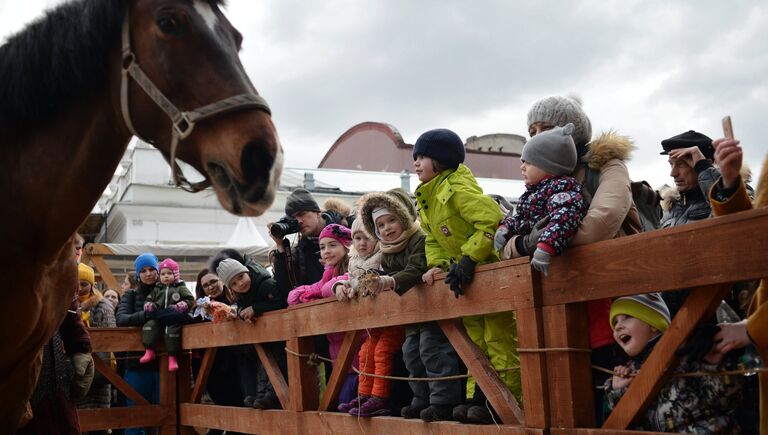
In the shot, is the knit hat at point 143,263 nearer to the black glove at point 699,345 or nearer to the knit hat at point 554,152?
the knit hat at point 554,152

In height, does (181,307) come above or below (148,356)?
above

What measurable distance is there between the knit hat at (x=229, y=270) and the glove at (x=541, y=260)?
3.46m

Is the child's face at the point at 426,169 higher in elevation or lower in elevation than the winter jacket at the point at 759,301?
higher

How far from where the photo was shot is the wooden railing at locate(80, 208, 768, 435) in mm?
3236

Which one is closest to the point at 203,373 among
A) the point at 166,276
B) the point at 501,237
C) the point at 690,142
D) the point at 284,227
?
the point at 166,276

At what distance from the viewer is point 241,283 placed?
6781mm

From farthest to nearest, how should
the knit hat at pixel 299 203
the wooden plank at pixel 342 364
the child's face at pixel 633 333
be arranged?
1. the knit hat at pixel 299 203
2. the wooden plank at pixel 342 364
3. the child's face at pixel 633 333

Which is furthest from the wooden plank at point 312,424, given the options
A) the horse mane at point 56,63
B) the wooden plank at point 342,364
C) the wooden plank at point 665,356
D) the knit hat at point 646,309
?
the horse mane at point 56,63

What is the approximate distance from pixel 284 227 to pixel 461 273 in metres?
2.73

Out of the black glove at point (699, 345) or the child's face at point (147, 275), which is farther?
the child's face at point (147, 275)

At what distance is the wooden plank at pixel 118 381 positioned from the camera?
7.95 meters

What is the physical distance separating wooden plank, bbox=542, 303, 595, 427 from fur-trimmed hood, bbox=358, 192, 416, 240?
1.56 m

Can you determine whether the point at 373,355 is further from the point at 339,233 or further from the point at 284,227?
the point at 284,227

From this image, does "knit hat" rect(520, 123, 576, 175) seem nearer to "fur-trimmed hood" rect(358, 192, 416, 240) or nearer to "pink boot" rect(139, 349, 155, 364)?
"fur-trimmed hood" rect(358, 192, 416, 240)
